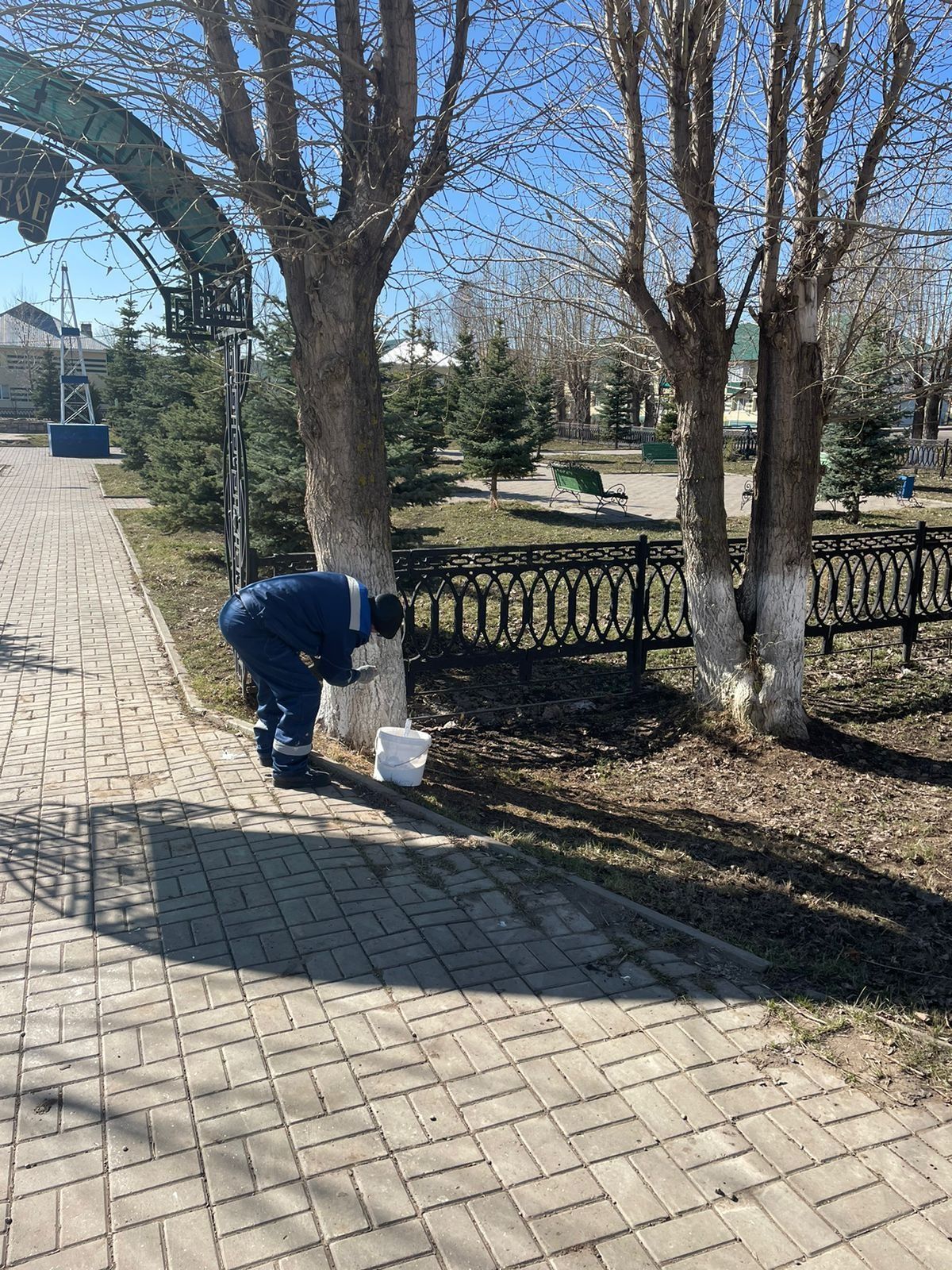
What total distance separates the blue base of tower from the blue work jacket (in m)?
32.9

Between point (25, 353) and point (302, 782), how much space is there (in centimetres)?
6094

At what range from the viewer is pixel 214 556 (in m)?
14.0

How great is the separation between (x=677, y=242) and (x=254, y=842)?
483cm

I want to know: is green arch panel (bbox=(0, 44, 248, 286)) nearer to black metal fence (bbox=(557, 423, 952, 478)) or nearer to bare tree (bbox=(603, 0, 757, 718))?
bare tree (bbox=(603, 0, 757, 718))

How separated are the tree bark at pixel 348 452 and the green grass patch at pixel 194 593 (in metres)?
1.36

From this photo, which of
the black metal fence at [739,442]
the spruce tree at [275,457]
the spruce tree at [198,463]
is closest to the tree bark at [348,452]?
the spruce tree at [275,457]

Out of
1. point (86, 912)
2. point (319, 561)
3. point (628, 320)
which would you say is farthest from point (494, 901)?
point (628, 320)

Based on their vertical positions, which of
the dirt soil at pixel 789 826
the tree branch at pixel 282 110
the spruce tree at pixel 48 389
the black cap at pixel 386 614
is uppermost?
the spruce tree at pixel 48 389

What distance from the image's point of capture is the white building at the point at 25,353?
52688mm

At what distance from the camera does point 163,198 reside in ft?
18.2

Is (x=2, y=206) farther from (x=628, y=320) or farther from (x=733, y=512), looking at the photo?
(x=733, y=512)

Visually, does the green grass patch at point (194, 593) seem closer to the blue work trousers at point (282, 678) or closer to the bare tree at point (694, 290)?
the blue work trousers at point (282, 678)

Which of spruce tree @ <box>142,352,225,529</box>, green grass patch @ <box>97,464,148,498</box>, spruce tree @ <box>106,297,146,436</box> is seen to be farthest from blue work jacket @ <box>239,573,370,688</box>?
spruce tree @ <box>106,297,146,436</box>

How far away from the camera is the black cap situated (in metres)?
5.02
